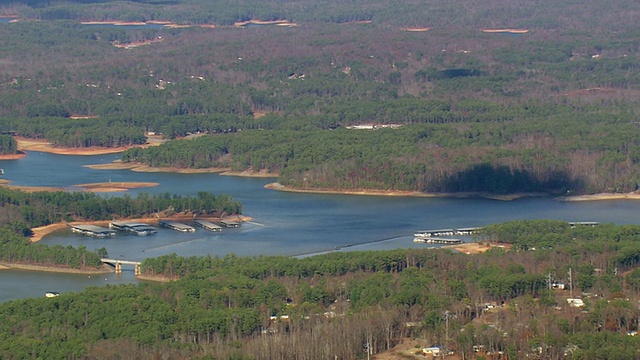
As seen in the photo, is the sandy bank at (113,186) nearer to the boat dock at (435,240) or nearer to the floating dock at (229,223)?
the floating dock at (229,223)

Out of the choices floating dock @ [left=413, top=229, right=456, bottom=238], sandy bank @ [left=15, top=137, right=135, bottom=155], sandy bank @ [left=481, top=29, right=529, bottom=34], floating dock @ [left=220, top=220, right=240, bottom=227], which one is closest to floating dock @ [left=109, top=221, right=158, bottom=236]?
floating dock @ [left=220, top=220, right=240, bottom=227]

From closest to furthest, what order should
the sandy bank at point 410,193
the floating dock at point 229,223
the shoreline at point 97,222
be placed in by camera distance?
the shoreline at point 97,222 → the floating dock at point 229,223 → the sandy bank at point 410,193

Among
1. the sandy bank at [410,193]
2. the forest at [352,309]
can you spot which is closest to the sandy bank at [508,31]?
the sandy bank at [410,193]

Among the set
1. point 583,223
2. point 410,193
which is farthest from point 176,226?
point 583,223

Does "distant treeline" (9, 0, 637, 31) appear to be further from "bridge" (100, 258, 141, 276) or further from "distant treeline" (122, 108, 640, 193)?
"bridge" (100, 258, 141, 276)

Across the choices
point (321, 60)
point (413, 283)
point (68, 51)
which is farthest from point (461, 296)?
point (68, 51)

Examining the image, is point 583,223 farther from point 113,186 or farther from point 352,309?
point 113,186

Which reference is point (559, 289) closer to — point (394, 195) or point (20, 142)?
point (394, 195)
